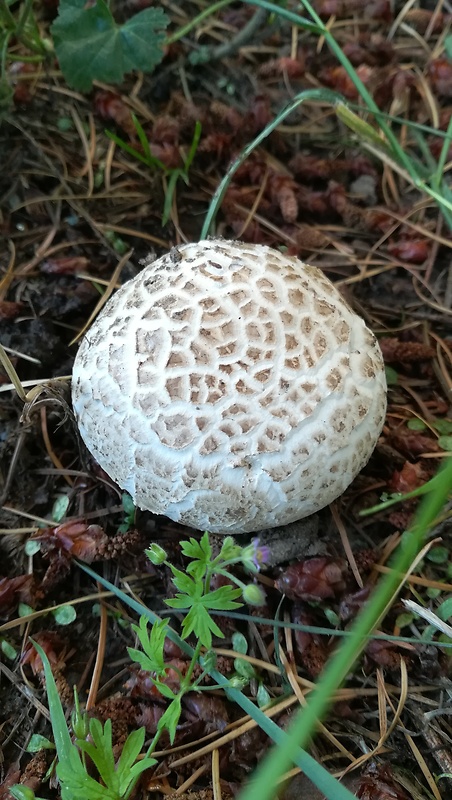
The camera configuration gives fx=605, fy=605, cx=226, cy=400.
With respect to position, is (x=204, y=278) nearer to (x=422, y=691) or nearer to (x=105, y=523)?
(x=105, y=523)

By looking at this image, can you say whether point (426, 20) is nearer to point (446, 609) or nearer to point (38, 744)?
point (446, 609)

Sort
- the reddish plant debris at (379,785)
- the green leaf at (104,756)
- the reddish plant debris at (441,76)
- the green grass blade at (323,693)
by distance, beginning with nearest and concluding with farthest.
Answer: the green grass blade at (323,693) < the green leaf at (104,756) < the reddish plant debris at (379,785) < the reddish plant debris at (441,76)

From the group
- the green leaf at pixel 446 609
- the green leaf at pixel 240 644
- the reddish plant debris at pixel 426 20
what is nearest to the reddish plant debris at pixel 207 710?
the green leaf at pixel 240 644

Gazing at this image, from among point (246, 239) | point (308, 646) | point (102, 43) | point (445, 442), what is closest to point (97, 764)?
point (308, 646)

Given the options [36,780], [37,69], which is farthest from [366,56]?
[36,780]

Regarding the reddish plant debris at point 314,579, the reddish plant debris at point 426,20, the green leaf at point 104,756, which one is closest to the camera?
the green leaf at point 104,756

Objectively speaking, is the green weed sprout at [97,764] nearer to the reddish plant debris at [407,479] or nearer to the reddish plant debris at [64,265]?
the reddish plant debris at [407,479]

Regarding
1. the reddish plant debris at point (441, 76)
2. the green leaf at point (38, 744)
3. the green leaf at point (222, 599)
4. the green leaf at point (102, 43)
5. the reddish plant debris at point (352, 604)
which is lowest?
the green leaf at point (38, 744)

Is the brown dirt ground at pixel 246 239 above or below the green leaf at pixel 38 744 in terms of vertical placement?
above
